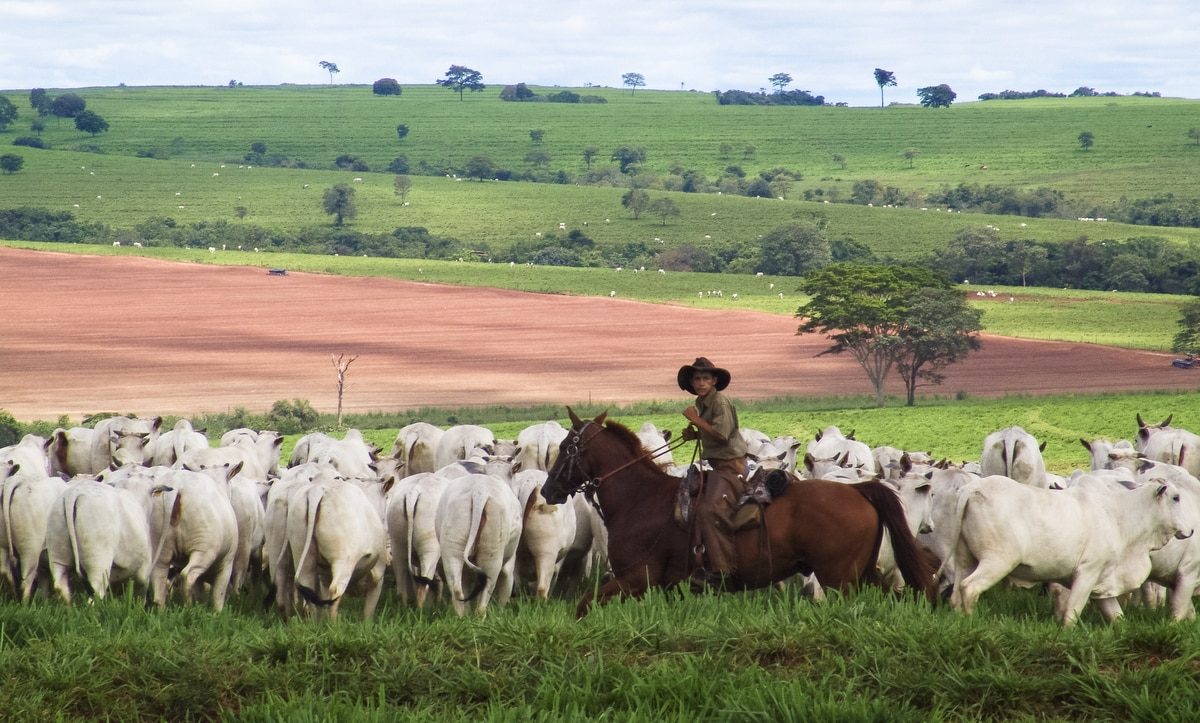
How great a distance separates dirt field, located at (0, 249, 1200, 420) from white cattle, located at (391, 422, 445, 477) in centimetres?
3133

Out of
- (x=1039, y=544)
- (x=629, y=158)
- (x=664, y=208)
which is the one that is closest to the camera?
(x=1039, y=544)

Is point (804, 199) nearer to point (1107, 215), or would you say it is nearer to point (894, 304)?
point (1107, 215)

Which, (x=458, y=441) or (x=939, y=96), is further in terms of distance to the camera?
(x=939, y=96)

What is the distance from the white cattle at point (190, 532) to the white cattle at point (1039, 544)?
6071mm

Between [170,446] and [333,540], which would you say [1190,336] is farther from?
[333,540]

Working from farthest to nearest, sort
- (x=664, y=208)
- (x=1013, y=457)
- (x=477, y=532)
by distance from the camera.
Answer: (x=664, y=208)
(x=1013, y=457)
(x=477, y=532)

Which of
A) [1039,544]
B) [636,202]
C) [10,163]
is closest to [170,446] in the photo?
[1039,544]

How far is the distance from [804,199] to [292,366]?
70.2m

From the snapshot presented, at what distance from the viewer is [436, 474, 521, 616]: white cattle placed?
12883mm

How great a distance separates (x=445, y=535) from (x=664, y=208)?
99.7m

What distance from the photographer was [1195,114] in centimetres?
15275

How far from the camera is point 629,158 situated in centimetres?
14625

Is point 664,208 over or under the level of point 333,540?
under

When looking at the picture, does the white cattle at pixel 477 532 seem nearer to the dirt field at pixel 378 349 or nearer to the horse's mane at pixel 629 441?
the horse's mane at pixel 629 441
